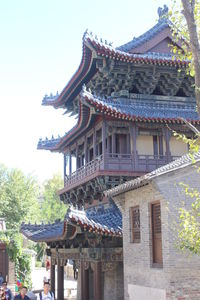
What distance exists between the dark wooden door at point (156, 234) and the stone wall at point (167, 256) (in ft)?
0.45

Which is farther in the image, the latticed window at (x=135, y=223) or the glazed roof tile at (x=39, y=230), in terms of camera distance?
the glazed roof tile at (x=39, y=230)

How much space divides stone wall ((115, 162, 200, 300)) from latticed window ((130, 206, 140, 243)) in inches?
16.0

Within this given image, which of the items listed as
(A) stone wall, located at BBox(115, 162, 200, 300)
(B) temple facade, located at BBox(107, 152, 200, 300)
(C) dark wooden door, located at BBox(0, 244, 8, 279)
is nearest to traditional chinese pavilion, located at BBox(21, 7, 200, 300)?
(B) temple facade, located at BBox(107, 152, 200, 300)

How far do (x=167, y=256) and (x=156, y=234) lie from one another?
1.13 metres

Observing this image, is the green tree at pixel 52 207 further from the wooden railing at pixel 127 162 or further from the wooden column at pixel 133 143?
the wooden column at pixel 133 143

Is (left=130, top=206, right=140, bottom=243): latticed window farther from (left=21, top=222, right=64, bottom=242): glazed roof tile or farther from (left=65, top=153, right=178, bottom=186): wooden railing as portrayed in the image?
(left=21, top=222, right=64, bottom=242): glazed roof tile

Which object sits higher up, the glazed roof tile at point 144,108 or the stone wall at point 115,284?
the glazed roof tile at point 144,108

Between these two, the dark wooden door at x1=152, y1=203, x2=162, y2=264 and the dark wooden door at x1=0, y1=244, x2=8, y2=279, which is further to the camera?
the dark wooden door at x1=0, y1=244, x2=8, y2=279

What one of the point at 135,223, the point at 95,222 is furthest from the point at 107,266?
the point at 135,223

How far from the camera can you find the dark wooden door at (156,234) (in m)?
13.3

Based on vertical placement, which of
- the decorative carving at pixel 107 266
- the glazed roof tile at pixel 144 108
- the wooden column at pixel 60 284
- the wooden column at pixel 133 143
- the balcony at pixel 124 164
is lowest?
the wooden column at pixel 60 284

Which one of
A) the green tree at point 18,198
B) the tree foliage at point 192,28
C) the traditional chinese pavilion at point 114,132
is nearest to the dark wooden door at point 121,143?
the traditional chinese pavilion at point 114,132

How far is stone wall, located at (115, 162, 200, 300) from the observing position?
1229 cm

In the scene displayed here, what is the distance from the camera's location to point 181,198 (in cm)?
1277
